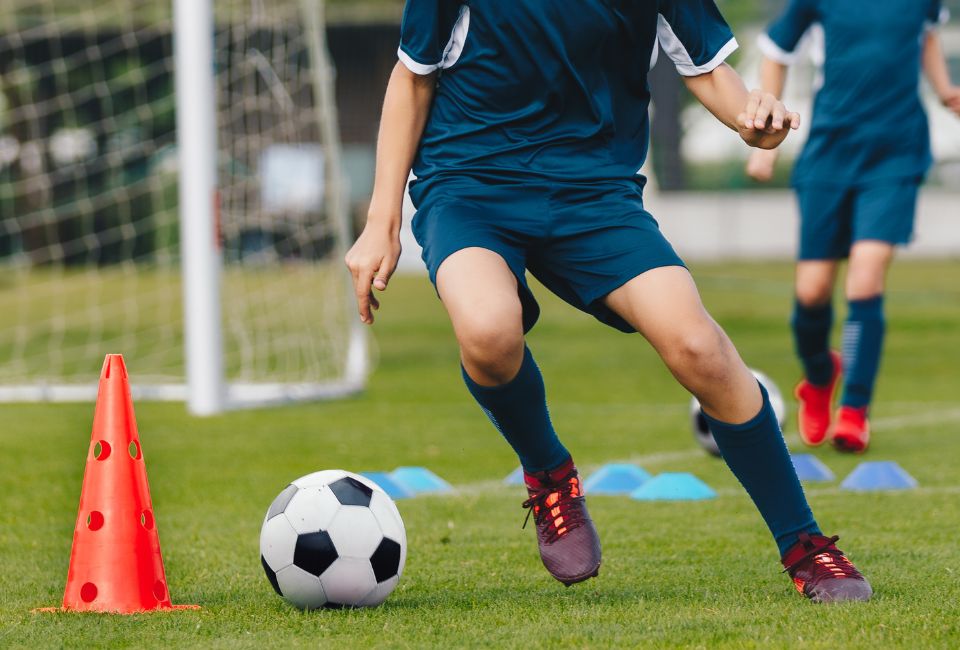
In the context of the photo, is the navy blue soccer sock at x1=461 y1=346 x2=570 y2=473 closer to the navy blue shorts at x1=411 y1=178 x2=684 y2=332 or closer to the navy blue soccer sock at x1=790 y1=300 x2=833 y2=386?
the navy blue shorts at x1=411 y1=178 x2=684 y2=332

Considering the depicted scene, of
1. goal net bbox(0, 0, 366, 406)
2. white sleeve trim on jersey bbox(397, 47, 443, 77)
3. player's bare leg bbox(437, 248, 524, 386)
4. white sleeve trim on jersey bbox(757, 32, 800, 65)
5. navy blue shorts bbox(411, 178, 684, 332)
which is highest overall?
white sleeve trim on jersey bbox(397, 47, 443, 77)

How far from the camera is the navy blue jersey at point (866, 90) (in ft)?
20.8

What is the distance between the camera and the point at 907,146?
6.35 m

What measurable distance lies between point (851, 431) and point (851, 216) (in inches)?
36.8

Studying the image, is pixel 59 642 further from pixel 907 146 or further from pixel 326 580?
pixel 907 146

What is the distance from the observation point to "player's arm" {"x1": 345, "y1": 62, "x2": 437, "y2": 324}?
11.4 feet

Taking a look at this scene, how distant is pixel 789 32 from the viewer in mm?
6469

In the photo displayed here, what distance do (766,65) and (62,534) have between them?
3.57 m

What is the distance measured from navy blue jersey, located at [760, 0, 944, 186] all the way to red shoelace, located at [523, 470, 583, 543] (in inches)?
124

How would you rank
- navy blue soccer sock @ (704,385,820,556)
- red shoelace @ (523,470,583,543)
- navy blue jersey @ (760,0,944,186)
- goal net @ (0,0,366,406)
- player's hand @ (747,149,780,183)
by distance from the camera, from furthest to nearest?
goal net @ (0,0,366,406)
navy blue jersey @ (760,0,944,186)
player's hand @ (747,149,780,183)
red shoelace @ (523,470,583,543)
navy blue soccer sock @ (704,385,820,556)

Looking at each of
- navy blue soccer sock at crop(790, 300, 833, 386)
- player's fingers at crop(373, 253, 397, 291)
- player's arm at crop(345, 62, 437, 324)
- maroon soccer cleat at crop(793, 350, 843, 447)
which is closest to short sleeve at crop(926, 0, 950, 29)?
navy blue soccer sock at crop(790, 300, 833, 386)

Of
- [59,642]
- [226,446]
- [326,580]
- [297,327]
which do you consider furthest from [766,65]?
[297,327]

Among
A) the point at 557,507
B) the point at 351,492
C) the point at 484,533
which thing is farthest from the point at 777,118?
the point at 484,533

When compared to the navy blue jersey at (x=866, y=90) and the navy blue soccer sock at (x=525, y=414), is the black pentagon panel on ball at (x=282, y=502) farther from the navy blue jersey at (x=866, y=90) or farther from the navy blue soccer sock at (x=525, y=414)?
the navy blue jersey at (x=866, y=90)
